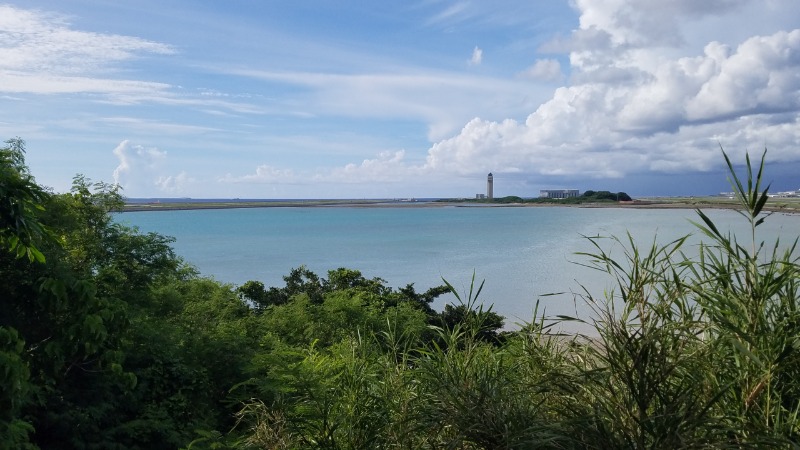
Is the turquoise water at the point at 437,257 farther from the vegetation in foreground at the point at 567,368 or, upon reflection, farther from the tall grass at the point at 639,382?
the tall grass at the point at 639,382

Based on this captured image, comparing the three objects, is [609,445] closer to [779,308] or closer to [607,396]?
[607,396]

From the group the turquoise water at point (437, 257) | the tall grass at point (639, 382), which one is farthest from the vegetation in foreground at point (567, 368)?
the turquoise water at point (437, 257)

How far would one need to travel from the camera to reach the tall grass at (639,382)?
2.64 meters

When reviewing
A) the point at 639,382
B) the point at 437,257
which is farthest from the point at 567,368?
the point at 437,257

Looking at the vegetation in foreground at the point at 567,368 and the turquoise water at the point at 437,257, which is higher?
the vegetation in foreground at the point at 567,368

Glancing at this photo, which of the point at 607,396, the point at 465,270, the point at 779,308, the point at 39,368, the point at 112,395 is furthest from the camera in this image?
the point at 465,270

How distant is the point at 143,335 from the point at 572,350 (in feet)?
23.2

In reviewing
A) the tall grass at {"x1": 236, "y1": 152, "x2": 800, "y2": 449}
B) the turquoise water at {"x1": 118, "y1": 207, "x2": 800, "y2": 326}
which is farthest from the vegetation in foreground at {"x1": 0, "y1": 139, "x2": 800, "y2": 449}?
the turquoise water at {"x1": 118, "y1": 207, "x2": 800, "y2": 326}

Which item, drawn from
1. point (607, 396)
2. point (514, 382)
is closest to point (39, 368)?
point (514, 382)

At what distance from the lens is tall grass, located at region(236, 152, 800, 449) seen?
264 centimetres

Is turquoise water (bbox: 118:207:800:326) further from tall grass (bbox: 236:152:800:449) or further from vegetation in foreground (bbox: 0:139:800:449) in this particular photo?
tall grass (bbox: 236:152:800:449)

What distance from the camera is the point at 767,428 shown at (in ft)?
8.55

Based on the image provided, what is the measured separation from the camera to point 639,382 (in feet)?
8.81

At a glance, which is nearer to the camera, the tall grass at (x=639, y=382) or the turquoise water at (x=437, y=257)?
the tall grass at (x=639, y=382)
